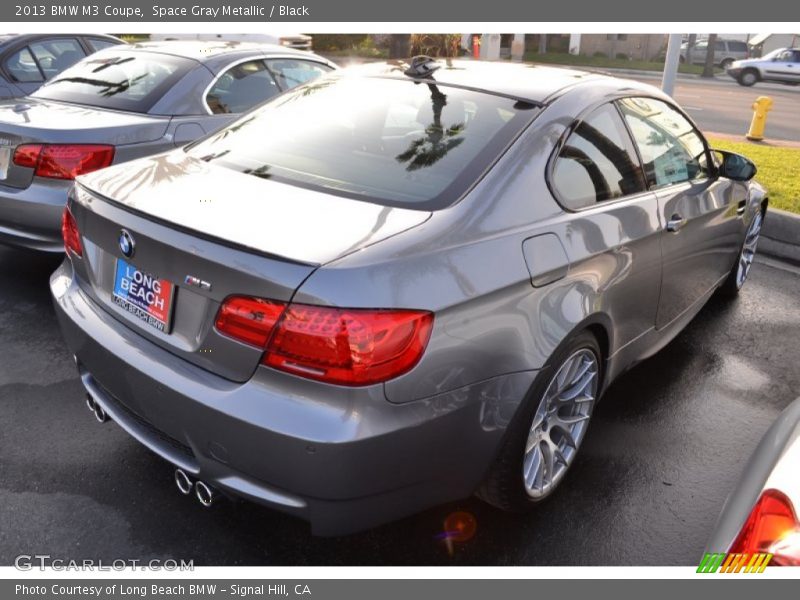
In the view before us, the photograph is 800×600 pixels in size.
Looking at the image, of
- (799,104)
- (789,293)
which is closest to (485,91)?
(789,293)

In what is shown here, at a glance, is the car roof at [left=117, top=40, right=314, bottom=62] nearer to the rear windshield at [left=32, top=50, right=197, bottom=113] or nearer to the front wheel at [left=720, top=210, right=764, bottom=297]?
the rear windshield at [left=32, top=50, right=197, bottom=113]

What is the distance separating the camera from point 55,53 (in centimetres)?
820

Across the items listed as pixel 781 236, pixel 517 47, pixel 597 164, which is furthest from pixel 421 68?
pixel 517 47

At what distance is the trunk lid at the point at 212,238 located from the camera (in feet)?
6.75

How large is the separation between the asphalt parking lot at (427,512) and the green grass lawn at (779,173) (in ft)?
12.6

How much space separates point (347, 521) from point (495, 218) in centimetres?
109

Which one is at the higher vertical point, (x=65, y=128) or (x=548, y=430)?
(x=65, y=128)

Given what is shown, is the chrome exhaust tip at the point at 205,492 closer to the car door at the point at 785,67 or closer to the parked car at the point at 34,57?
the parked car at the point at 34,57

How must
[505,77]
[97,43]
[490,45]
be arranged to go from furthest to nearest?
[490,45] → [97,43] → [505,77]

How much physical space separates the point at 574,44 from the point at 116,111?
43566 millimetres

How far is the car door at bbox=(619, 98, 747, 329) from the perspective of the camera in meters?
3.38

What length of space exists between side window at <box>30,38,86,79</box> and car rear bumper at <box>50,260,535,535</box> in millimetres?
7004

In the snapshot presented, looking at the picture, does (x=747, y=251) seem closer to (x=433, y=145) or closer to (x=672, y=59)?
(x=433, y=145)

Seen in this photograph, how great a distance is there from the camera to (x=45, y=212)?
Answer: 4168 millimetres
